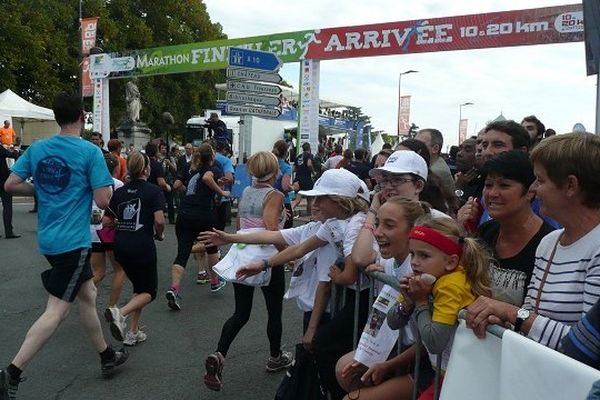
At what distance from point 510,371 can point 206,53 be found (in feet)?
62.2

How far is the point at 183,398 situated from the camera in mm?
4215

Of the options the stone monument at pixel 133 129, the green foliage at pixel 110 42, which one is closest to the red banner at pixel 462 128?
the green foliage at pixel 110 42

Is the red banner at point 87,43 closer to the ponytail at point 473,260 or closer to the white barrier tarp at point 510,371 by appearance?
the ponytail at point 473,260

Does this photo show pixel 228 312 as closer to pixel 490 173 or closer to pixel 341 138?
pixel 490 173

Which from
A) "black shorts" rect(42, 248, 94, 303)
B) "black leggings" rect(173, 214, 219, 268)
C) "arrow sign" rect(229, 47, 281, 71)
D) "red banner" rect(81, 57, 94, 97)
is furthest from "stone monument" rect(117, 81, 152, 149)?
"black shorts" rect(42, 248, 94, 303)

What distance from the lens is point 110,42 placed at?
3372 centimetres

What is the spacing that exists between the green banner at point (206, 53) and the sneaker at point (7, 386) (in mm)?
12433

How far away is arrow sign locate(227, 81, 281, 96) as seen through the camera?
30.1ft

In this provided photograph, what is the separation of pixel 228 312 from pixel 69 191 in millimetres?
2743

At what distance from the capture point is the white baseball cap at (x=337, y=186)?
345 centimetres

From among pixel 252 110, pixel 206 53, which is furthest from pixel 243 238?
pixel 206 53

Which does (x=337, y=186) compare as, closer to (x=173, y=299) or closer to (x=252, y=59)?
(x=173, y=299)

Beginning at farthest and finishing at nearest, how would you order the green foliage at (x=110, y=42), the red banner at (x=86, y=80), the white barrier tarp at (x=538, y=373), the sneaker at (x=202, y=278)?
the green foliage at (x=110, y=42) < the red banner at (x=86, y=80) < the sneaker at (x=202, y=278) < the white barrier tarp at (x=538, y=373)

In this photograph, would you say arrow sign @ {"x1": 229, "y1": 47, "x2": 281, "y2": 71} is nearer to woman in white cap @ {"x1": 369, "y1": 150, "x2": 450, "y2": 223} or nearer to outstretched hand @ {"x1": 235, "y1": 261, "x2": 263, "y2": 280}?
outstretched hand @ {"x1": 235, "y1": 261, "x2": 263, "y2": 280}
